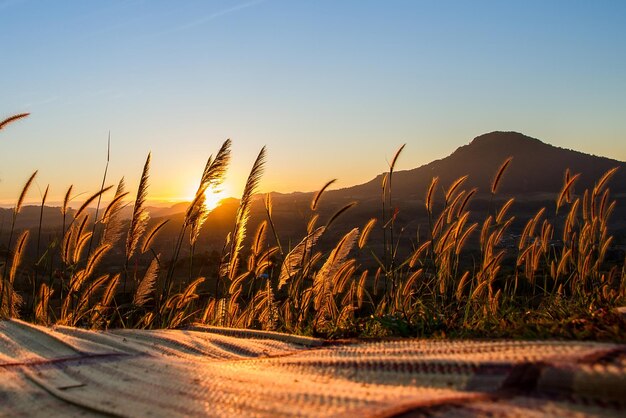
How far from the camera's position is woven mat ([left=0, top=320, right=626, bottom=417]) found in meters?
1.51

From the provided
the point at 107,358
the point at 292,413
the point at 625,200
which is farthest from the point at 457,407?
the point at 625,200

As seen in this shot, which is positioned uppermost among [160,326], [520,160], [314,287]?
[520,160]

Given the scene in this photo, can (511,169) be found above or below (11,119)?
above

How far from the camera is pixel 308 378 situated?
2.19 metres

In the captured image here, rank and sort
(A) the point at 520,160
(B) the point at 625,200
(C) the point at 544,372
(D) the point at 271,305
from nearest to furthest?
(C) the point at 544,372
(D) the point at 271,305
(B) the point at 625,200
(A) the point at 520,160

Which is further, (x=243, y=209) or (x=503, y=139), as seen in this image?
(x=503, y=139)

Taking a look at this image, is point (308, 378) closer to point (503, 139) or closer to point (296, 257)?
point (296, 257)

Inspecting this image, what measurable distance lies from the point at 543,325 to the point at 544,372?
4.11ft

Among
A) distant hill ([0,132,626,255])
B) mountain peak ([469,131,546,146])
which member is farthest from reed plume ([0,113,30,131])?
mountain peak ([469,131,546,146])

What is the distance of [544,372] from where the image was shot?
1.60m

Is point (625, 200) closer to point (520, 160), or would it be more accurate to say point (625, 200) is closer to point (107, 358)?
point (520, 160)

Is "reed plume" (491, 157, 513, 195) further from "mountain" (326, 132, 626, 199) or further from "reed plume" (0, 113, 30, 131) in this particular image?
"mountain" (326, 132, 626, 199)

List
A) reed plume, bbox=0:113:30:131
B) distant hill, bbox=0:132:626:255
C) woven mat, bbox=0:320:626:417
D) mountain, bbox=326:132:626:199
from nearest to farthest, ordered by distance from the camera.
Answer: woven mat, bbox=0:320:626:417 < reed plume, bbox=0:113:30:131 < distant hill, bbox=0:132:626:255 < mountain, bbox=326:132:626:199

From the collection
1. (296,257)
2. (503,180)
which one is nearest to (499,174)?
(296,257)
